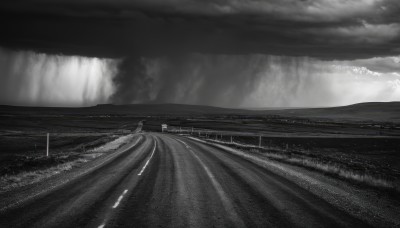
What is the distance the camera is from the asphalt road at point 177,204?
9.99 metres

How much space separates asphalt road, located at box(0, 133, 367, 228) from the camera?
999cm

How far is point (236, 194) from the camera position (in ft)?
45.3

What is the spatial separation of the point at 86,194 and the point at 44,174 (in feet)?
21.8

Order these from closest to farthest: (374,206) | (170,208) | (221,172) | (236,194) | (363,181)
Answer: (170,208), (374,206), (236,194), (363,181), (221,172)

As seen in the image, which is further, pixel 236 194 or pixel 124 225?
pixel 236 194

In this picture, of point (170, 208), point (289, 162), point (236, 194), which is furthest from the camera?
point (289, 162)

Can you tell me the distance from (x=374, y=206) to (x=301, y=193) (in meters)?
2.57

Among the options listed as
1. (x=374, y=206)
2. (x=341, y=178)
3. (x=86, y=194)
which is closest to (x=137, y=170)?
(x=86, y=194)

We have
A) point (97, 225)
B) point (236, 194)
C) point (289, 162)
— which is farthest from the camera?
point (289, 162)

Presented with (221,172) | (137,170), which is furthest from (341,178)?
(137,170)

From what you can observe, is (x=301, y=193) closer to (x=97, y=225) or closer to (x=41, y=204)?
(x=97, y=225)

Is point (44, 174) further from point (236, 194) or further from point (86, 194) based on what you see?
point (236, 194)

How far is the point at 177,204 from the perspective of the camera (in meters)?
12.0

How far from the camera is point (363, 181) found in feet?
61.1
